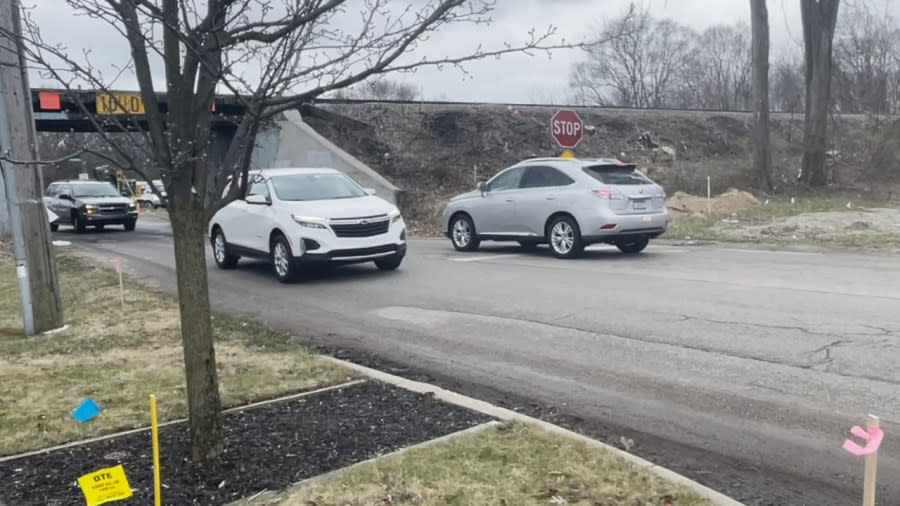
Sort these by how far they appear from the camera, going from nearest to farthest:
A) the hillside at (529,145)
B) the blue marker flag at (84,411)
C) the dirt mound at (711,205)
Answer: the blue marker flag at (84,411) → the dirt mound at (711,205) → the hillside at (529,145)

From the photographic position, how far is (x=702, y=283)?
1120 cm

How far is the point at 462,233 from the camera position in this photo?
1694 centimetres

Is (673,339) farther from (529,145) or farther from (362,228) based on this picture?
(529,145)

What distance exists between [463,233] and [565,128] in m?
4.41

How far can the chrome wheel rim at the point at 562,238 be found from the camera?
14641 millimetres

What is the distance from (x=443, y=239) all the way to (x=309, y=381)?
597 inches

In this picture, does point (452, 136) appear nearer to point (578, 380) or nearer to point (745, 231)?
point (745, 231)

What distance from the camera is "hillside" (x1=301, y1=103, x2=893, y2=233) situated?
99.0 feet

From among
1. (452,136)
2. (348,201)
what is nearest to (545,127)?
(452,136)

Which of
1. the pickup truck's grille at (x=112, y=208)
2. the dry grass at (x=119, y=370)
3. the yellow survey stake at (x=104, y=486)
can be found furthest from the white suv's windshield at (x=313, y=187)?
the pickup truck's grille at (x=112, y=208)

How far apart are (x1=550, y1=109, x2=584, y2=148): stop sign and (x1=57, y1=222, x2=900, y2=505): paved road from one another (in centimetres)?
543

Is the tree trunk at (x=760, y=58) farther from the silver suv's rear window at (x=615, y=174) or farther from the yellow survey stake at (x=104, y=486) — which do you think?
the yellow survey stake at (x=104, y=486)

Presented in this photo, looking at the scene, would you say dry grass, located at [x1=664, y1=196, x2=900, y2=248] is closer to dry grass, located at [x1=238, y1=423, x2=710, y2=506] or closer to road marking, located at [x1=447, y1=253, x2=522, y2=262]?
road marking, located at [x1=447, y1=253, x2=522, y2=262]

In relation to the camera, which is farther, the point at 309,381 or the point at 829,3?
the point at 829,3
